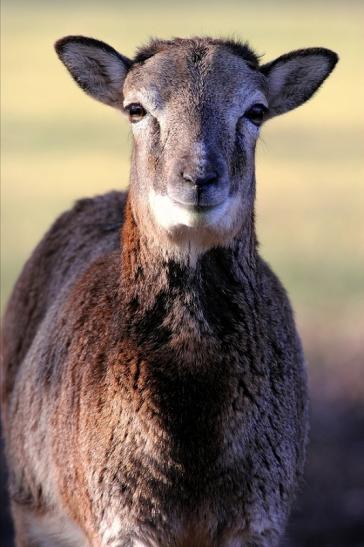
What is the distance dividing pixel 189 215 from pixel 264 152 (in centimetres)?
2680

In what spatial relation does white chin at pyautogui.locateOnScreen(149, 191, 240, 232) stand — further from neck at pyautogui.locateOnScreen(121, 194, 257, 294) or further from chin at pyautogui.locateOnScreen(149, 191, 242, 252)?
neck at pyautogui.locateOnScreen(121, 194, 257, 294)

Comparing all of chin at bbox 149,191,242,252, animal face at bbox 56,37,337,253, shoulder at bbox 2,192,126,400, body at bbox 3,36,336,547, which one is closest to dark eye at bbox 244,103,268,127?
animal face at bbox 56,37,337,253

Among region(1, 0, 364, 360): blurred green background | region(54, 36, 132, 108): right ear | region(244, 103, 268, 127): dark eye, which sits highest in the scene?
region(54, 36, 132, 108): right ear

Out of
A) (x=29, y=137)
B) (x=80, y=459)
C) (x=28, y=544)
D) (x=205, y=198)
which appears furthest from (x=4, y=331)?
(x=29, y=137)

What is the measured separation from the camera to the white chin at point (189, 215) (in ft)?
27.5

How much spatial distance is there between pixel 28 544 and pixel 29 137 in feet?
95.4

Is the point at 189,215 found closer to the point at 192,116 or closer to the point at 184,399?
the point at 192,116

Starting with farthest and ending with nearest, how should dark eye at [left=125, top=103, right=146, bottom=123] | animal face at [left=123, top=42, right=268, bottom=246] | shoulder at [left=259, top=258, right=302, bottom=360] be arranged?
1. shoulder at [left=259, top=258, right=302, bottom=360]
2. dark eye at [left=125, top=103, right=146, bottom=123]
3. animal face at [left=123, top=42, right=268, bottom=246]

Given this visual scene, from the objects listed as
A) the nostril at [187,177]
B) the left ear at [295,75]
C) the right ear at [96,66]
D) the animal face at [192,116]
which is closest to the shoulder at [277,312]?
the animal face at [192,116]

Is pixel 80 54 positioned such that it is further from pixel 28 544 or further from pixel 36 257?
pixel 28 544

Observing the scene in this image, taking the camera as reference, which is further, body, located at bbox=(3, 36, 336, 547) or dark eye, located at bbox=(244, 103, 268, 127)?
dark eye, located at bbox=(244, 103, 268, 127)

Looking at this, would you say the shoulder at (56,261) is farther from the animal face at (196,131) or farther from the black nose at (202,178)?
the black nose at (202,178)

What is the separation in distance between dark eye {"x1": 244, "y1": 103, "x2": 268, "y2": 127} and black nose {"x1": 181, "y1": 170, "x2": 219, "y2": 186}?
893 mm

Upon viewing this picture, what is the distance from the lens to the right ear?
9688mm
